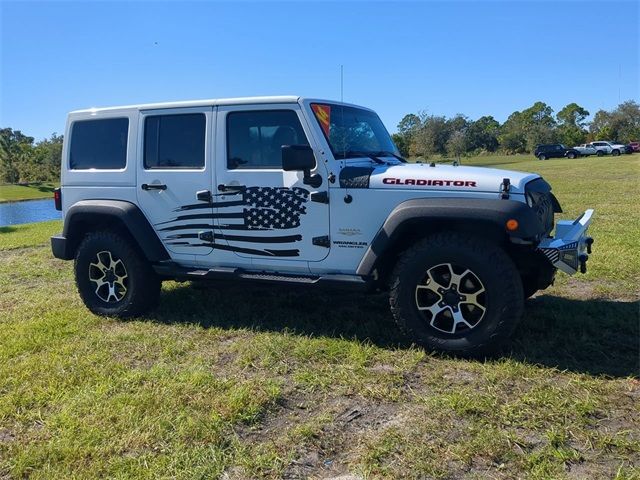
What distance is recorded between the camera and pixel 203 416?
317cm

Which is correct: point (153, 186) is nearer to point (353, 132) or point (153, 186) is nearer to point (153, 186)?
point (153, 186)

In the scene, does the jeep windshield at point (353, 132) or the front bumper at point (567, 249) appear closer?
the front bumper at point (567, 249)

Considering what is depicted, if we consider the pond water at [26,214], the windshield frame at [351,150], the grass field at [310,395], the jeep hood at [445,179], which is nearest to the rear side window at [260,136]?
the windshield frame at [351,150]

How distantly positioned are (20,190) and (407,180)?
56.4 m

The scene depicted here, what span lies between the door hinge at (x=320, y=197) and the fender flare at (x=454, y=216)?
0.52 m

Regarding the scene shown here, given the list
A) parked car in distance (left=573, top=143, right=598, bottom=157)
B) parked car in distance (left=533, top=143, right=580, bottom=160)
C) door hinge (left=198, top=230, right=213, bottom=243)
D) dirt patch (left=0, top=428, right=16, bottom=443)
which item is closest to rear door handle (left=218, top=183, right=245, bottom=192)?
door hinge (left=198, top=230, right=213, bottom=243)

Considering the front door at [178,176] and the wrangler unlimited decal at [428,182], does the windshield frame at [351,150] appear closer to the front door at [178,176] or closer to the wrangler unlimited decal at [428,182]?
the wrangler unlimited decal at [428,182]

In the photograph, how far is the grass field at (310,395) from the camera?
2719mm

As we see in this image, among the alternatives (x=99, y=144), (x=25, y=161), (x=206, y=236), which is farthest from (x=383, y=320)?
(x=25, y=161)

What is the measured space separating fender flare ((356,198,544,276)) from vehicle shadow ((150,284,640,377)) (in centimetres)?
80

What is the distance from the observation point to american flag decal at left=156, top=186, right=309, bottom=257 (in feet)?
14.6

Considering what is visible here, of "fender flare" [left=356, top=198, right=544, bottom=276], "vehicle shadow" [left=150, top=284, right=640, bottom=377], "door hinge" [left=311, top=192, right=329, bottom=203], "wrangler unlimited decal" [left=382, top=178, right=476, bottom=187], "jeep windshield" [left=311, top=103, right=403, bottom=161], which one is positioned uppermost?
"jeep windshield" [left=311, top=103, right=403, bottom=161]

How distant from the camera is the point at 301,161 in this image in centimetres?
414

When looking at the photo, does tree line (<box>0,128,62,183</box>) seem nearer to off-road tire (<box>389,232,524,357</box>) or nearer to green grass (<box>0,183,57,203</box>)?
green grass (<box>0,183,57,203</box>)
